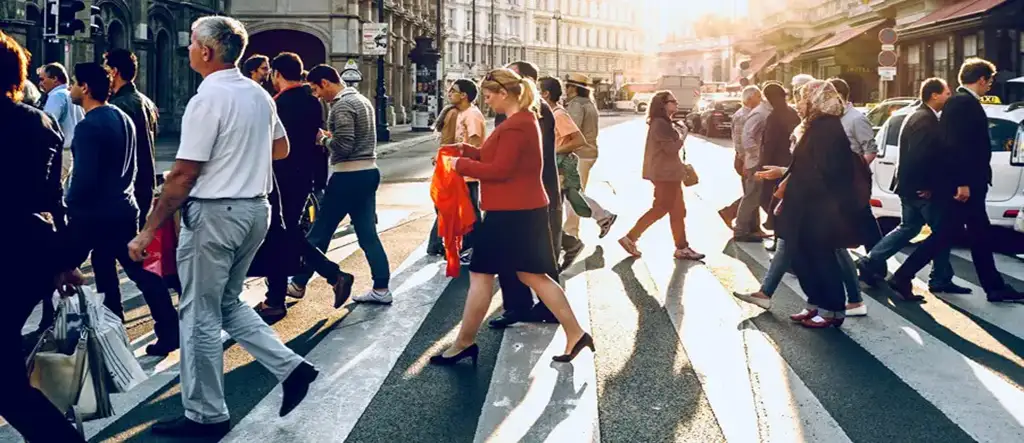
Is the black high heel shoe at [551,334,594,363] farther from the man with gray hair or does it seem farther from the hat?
the man with gray hair

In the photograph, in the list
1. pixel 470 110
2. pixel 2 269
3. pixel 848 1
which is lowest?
pixel 2 269

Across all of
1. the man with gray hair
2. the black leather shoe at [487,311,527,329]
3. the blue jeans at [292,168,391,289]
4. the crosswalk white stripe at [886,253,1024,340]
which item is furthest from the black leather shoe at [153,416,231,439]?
the man with gray hair

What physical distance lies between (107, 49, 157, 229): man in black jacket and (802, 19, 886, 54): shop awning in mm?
33799

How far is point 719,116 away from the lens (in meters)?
36.7

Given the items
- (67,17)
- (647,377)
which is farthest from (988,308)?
(67,17)

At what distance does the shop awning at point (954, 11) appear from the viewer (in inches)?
1044

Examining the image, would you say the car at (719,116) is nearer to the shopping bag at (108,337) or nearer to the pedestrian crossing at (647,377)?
the pedestrian crossing at (647,377)

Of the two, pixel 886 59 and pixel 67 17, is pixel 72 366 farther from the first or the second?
pixel 886 59

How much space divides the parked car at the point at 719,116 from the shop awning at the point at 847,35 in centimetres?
430

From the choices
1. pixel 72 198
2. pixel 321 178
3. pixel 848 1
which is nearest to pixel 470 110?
pixel 321 178

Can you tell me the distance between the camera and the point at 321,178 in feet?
26.1

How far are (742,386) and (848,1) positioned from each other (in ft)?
129

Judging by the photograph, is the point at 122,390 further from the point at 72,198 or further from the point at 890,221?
the point at 890,221

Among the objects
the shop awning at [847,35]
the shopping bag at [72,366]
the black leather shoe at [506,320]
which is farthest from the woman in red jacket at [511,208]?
the shop awning at [847,35]
